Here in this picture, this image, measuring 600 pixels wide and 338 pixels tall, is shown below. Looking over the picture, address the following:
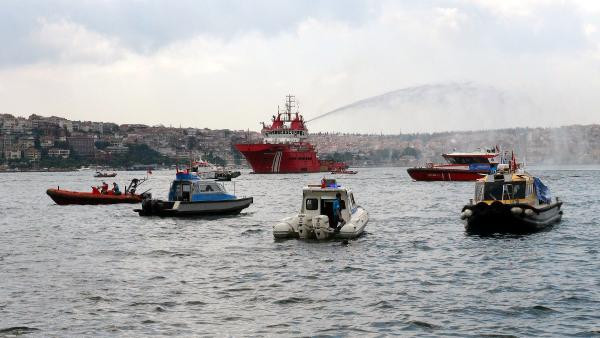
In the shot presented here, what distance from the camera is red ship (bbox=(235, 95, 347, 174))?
6053 inches

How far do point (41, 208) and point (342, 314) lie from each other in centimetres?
4995

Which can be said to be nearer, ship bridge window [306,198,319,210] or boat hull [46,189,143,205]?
ship bridge window [306,198,319,210]

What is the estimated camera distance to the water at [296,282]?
17.9 metres

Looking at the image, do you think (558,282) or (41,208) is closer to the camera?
(558,282)

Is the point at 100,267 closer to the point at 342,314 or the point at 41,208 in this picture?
the point at 342,314

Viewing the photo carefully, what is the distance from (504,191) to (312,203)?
10206 mm

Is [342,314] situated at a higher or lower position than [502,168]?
lower

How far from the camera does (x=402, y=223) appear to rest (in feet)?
144

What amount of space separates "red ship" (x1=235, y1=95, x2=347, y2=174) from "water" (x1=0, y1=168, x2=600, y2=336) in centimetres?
11294

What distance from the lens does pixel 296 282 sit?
→ 76.8 ft

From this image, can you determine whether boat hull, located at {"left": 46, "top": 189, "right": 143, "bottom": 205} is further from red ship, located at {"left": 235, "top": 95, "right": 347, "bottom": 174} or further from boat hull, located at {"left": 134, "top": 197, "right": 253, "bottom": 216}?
red ship, located at {"left": 235, "top": 95, "right": 347, "bottom": 174}

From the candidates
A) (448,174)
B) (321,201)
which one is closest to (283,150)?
(448,174)

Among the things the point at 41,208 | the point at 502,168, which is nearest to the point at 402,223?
the point at 502,168

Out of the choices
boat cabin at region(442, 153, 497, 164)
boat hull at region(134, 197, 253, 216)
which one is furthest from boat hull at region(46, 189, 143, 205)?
boat cabin at region(442, 153, 497, 164)
